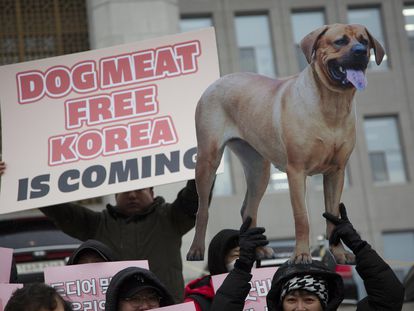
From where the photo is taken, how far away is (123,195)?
207 inches

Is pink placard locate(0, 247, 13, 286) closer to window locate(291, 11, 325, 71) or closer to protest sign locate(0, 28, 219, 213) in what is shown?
protest sign locate(0, 28, 219, 213)

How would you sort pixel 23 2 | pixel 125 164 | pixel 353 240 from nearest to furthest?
1. pixel 353 240
2. pixel 125 164
3. pixel 23 2

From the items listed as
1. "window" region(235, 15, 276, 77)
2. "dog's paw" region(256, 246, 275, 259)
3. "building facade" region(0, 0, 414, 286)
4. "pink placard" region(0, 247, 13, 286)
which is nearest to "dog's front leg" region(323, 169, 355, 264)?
"dog's paw" region(256, 246, 275, 259)

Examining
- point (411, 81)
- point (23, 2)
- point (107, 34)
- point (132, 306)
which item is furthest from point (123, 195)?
point (411, 81)

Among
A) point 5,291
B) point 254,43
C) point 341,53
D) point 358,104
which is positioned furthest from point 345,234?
point 358,104

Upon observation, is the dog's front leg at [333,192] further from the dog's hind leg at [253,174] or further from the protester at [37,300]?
the protester at [37,300]

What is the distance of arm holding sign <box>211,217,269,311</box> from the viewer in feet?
12.5

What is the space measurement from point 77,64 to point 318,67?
1898 mm

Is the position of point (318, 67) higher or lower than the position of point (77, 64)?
lower

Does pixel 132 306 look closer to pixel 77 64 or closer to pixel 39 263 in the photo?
pixel 77 64

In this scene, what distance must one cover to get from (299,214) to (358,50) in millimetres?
748

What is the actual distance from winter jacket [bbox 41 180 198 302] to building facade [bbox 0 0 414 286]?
14454mm

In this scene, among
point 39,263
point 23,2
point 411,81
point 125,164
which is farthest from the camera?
point 411,81

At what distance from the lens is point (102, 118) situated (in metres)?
5.36
